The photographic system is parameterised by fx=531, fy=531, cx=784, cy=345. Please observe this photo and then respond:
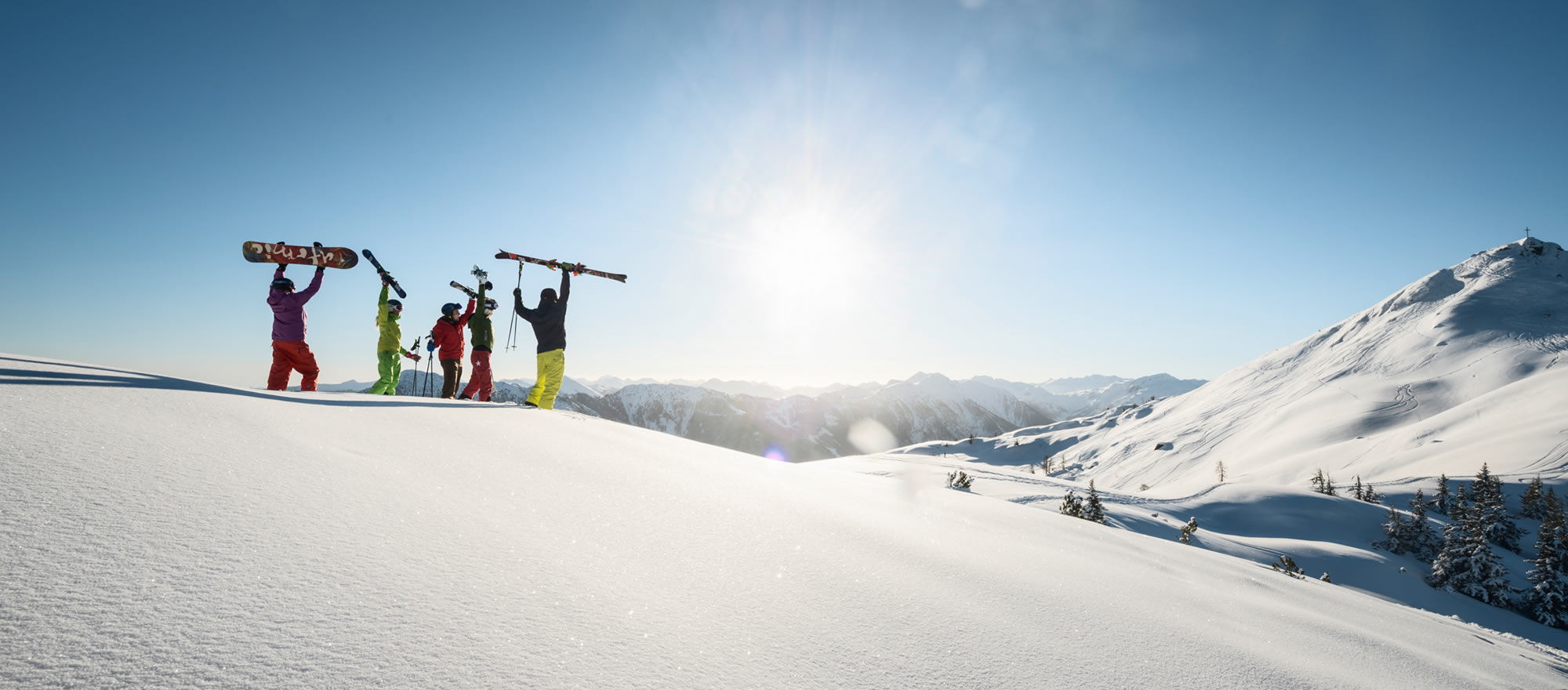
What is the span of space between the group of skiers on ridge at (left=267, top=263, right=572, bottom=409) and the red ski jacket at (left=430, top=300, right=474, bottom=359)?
0.01m

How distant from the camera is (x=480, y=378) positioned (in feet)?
34.9

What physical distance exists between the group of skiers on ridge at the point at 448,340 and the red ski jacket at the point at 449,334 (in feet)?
0.05

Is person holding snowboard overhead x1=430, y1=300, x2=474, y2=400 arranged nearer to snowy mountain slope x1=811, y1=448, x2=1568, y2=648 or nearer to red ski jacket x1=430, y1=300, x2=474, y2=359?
red ski jacket x1=430, y1=300, x2=474, y2=359

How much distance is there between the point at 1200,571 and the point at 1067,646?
11.4ft

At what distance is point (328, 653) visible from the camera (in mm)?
1254

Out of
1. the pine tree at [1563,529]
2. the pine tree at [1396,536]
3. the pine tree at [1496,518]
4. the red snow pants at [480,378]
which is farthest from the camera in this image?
the pine tree at [1496,518]

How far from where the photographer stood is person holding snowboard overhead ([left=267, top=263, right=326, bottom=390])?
8109 millimetres

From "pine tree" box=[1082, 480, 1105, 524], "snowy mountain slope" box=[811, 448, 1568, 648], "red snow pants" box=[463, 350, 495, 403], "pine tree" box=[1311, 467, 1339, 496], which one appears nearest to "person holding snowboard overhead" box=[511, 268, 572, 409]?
"red snow pants" box=[463, 350, 495, 403]

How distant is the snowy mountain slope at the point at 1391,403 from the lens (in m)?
48.6

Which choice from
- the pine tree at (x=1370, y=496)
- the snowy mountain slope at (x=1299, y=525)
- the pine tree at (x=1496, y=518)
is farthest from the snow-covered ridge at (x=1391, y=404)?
the pine tree at (x=1496, y=518)

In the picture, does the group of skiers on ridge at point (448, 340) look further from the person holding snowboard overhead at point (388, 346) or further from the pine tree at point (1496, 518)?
the pine tree at point (1496, 518)

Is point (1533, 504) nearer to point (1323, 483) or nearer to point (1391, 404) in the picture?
point (1323, 483)

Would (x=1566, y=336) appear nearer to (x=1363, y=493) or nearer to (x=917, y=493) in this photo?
(x=1363, y=493)

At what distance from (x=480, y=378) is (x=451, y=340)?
1256 mm
